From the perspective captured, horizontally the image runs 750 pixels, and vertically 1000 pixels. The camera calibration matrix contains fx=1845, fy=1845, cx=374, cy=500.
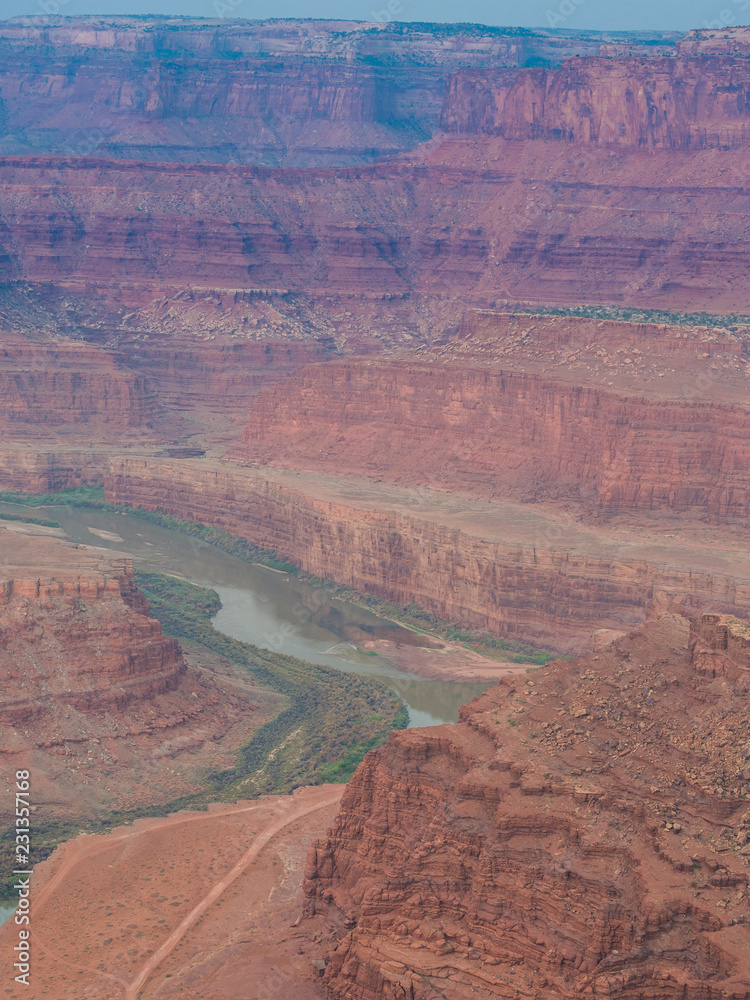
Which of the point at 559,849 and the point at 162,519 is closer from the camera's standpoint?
the point at 559,849

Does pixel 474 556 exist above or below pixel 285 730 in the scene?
above

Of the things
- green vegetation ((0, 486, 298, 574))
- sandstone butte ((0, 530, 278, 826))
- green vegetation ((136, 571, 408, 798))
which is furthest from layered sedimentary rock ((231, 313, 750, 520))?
sandstone butte ((0, 530, 278, 826))

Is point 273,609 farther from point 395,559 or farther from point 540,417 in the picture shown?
point 540,417

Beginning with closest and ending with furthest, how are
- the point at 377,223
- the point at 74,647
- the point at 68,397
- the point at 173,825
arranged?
the point at 173,825
the point at 74,647
the point at 68,397
the point at 377,223

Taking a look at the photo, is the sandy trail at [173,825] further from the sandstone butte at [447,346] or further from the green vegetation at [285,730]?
the sandstone butte at [447,346]

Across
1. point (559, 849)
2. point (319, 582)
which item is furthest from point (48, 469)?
point (559, 849)

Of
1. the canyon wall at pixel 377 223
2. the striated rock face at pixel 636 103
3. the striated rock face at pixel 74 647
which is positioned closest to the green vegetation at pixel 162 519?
the striated rock face at pixel 74 647

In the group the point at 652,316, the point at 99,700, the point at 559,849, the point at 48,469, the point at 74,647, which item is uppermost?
the point at 559,849

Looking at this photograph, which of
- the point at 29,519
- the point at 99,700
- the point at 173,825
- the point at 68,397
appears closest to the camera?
the point at 173,825
